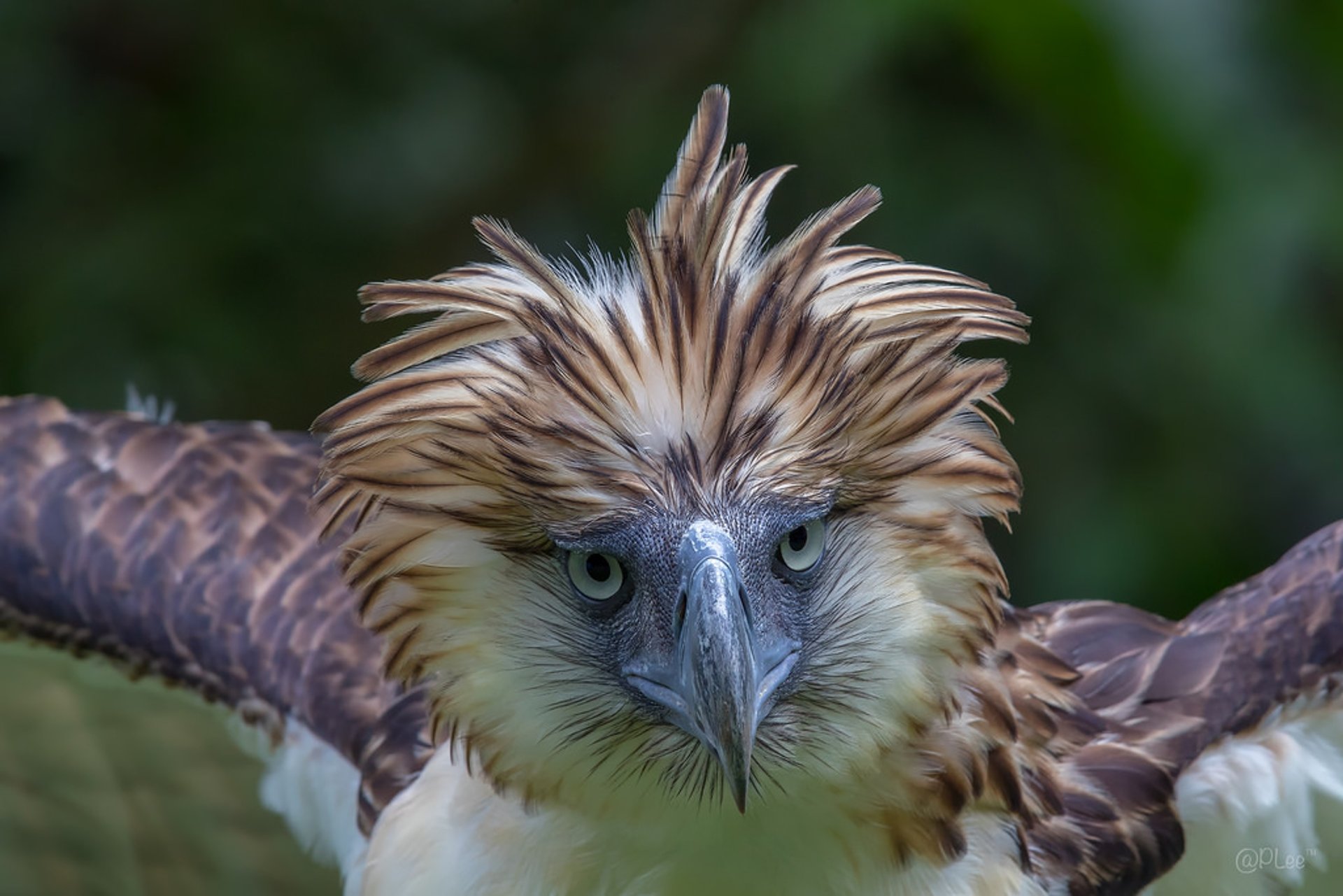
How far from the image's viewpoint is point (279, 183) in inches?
214

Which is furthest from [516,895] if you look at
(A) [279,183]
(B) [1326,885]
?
(A) [279,183]

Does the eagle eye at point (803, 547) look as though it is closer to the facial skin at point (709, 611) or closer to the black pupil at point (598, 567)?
the facial skin at point (709, 611)

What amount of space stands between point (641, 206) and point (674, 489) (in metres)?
2.97

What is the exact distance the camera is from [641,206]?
209 inches

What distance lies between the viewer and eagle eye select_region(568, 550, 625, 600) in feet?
8.09

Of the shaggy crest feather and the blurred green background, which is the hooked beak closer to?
the shaggy crest feather

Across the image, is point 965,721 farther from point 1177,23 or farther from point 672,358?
point 1177,23

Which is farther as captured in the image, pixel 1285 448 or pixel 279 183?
pixel 279 183

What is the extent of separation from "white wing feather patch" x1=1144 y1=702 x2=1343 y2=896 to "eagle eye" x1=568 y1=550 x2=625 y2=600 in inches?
43.8

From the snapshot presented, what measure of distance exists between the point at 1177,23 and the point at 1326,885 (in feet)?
6.22

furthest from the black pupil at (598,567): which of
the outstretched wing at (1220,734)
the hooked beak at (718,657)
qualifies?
the outstretched wing at (1220,734)

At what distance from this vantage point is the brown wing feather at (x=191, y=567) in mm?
3574
